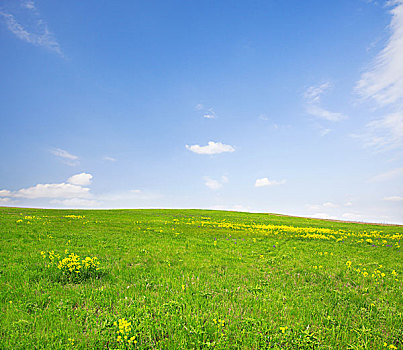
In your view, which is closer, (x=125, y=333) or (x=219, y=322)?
(x=125, y=333)

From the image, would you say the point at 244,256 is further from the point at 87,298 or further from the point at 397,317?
the point at 87,298

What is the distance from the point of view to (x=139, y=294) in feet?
24.5

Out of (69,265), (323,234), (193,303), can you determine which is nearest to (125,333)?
(193,303)

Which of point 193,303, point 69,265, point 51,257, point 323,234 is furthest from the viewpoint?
point 323,234

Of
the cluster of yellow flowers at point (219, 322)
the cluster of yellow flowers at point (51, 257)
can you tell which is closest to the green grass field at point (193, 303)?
the cluster of yellow flowers at point (219, 322)

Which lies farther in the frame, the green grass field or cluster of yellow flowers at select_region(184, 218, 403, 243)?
cluster of yellow flowers at select_region(184, 218, 403, 243)

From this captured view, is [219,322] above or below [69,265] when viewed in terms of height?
below

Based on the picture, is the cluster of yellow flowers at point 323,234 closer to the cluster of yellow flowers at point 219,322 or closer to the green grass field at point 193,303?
Result: the green grass field at point 193,303

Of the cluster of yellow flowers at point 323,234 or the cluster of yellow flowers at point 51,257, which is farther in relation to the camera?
the cluster of yellow flowers at point 323,234

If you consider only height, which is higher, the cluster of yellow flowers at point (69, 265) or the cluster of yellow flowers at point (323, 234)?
the cluster of yellow flowers at point (69, 265)

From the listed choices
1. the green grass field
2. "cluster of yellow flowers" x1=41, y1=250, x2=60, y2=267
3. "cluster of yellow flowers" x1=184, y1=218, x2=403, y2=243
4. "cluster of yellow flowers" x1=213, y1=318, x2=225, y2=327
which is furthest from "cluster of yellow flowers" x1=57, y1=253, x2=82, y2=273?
"cluster of yellow flowers" x1=184, y1=218, x2=403, y2=243

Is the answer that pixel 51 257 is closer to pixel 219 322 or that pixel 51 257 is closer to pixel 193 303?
pixel 193 303

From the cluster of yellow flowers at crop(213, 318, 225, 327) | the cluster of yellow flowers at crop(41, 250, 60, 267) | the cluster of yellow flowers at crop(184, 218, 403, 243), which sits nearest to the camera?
the cluster of yellow flowers at crop(213, 318, 225, 327)

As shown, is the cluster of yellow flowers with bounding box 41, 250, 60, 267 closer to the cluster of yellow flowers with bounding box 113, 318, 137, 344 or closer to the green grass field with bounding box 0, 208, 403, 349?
the green grass field with bounding box 0, 208, 403, 349
